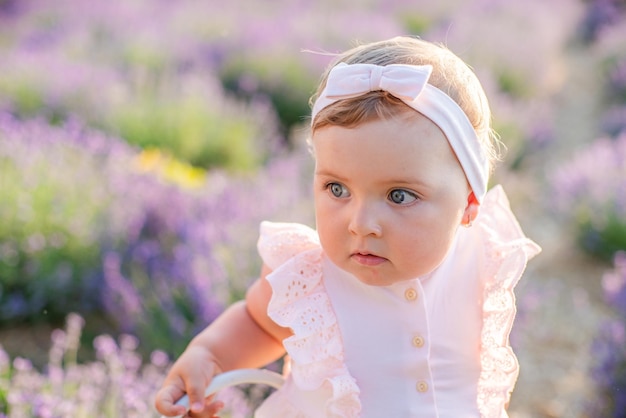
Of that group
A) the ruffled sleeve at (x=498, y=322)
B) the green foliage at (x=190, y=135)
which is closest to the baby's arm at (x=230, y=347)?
the ruffled sleeve at (x=498, y=322)

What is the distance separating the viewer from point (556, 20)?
11000 millimetres

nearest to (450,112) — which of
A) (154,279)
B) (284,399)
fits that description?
(284,399)

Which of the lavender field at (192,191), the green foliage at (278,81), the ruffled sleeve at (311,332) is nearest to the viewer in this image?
the ruffled sleeve at (311,332)

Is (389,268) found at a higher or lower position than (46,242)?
higher

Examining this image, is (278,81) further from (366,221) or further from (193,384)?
(366,221)

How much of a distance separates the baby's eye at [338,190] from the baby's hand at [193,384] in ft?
1.55

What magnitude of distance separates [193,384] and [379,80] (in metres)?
0.71

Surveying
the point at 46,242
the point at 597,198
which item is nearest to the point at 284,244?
the point at 46,242

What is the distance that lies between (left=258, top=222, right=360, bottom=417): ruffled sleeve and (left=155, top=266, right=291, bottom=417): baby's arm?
0.33ft

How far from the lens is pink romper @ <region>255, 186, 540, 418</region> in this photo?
159cm

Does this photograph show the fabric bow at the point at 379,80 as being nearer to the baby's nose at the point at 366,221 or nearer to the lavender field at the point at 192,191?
the baby's nose at the point at 366,221

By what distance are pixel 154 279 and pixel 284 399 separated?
183 cm

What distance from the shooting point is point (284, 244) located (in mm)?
1729

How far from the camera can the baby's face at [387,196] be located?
141cm
